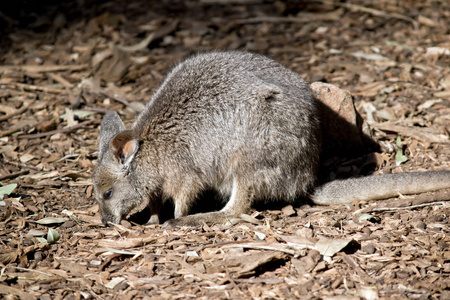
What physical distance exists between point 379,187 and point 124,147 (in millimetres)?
2523

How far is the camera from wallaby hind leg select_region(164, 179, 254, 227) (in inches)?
188

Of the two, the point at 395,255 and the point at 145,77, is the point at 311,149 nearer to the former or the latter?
the point at 395,255

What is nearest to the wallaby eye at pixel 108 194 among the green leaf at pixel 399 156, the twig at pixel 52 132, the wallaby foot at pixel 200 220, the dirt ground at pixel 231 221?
the dirt ground at pixel 231 221

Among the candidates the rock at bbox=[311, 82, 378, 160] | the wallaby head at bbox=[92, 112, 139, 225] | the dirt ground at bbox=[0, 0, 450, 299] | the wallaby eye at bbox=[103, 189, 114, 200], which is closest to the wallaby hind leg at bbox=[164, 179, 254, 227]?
the dirt ground at bbox=[0, 0, 450, 299]

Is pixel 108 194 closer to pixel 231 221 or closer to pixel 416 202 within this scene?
pixel 231 221

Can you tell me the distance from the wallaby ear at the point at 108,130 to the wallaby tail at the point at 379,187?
2.16 metres

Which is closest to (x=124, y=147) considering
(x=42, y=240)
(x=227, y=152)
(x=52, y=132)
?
(x=227, y=152)

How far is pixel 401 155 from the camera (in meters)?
5.48

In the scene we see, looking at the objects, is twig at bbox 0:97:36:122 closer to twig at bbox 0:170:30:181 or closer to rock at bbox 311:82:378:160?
twig at bbox 0:170:30:181

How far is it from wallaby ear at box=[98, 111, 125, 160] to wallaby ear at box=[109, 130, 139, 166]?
0.18 m

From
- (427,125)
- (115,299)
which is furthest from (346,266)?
(427,125)

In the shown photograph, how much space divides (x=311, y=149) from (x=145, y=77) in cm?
333

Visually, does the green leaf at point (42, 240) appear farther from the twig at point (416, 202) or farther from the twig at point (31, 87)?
the twig at point (31, 87)

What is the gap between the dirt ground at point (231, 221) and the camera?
3.80m
